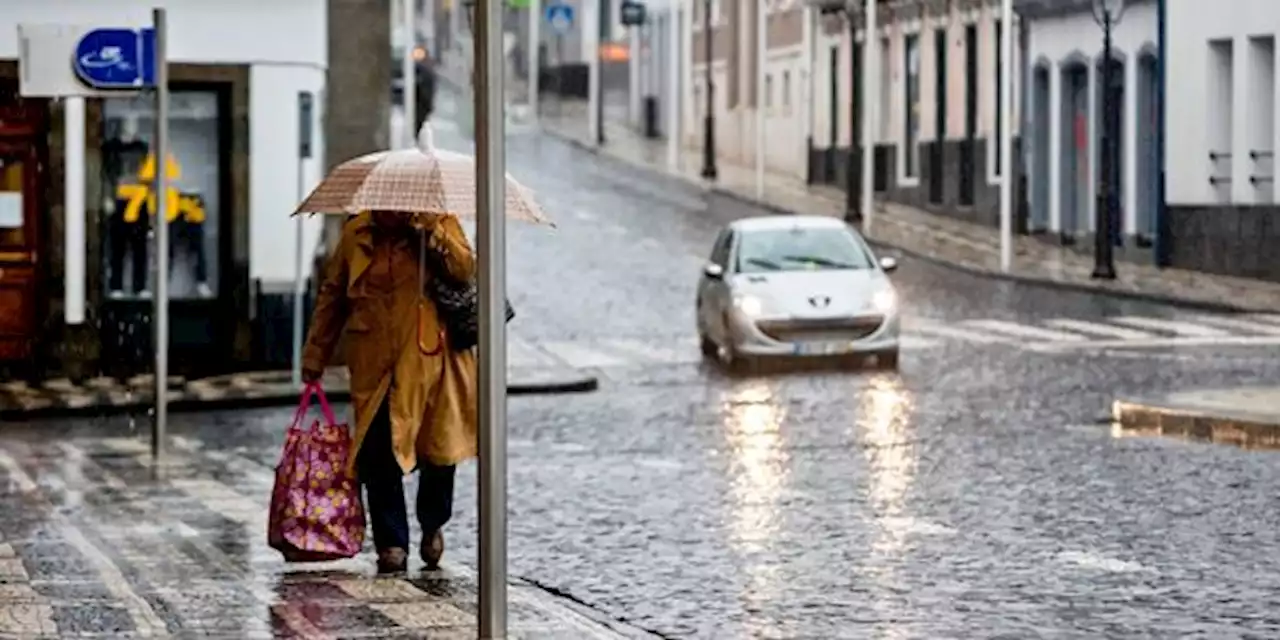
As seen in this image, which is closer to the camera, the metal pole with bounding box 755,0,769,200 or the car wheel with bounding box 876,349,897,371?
the car wheel with bounding box 876,349,897,371

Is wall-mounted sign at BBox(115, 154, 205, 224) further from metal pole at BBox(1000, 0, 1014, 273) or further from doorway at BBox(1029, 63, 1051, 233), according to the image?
doorway at BBox(1029, 63, 1051, 233)

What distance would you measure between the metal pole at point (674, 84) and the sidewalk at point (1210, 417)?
1811 inches

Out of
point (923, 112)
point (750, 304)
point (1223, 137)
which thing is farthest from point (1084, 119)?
point (750, 304)

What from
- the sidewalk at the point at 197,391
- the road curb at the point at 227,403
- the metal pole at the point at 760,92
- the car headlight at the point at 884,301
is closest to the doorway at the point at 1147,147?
the metal pole at the point at 760,92

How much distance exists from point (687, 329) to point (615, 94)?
57.2m

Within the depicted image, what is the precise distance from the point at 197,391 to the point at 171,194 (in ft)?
10.1

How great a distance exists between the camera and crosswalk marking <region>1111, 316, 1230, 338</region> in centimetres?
3484

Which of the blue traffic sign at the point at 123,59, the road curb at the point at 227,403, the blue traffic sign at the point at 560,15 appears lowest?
the road curb at the point at 227,403

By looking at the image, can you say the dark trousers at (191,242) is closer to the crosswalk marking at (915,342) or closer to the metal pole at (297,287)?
the metal pole at (297,287)

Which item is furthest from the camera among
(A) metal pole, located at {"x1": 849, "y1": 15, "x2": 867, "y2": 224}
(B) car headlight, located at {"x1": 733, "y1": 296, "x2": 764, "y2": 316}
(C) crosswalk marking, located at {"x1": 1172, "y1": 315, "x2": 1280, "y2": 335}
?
(A) metal pole, located at {"x1": 849, "y1": 15, "x2": 867, "y2": 224}

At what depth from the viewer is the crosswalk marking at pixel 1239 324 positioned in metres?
35.3

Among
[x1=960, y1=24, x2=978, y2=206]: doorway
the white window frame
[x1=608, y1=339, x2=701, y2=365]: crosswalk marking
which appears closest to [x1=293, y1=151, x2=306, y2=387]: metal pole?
[x1=608, y1=339, x2=701, y2=365]: crosswalk marking

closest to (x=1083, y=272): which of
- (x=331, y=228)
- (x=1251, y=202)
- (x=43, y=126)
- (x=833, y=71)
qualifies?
(x=1251, y=202)

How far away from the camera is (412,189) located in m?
13.6
